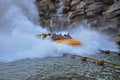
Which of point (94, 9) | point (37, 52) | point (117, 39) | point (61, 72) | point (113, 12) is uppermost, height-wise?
point (94, 9)

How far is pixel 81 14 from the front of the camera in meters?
42.8

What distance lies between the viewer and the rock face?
112 feet

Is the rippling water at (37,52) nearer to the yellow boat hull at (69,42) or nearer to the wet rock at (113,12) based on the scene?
the yellow boat hull at (69,42)

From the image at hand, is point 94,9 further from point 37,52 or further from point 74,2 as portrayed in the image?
point 37,52

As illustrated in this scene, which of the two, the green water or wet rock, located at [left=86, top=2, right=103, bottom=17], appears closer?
the green water

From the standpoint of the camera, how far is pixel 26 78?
15.9 meters

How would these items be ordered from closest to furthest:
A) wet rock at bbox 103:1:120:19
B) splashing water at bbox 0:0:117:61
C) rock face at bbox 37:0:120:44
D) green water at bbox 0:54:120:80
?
green water at bbox 0:54:120:80, splashing water at bbox 0:0:117:61, wet rock at bbox 103:1:120:19, rock face at bbox 37:0:120:44

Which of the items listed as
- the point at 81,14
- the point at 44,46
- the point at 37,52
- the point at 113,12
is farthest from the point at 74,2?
the point at 37,52

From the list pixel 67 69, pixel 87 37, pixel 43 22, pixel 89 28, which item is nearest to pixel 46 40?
pixel 87 37

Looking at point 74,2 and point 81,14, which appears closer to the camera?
point 81,14

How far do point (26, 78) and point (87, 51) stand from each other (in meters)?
14.1

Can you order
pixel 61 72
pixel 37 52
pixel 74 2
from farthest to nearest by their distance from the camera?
1. pixel 74 2
2. pixel 37 52
3. pixel 61 72

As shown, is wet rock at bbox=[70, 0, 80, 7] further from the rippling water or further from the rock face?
the rippling water

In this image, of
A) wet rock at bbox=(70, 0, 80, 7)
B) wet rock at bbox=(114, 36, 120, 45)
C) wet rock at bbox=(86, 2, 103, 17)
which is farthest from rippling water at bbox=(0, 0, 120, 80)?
wet rock at bbox=(70, 0, 80, 7)
